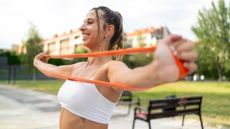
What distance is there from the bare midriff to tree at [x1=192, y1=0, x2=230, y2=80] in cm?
5912

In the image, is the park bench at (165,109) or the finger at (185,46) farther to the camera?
the park bench at (165,109)

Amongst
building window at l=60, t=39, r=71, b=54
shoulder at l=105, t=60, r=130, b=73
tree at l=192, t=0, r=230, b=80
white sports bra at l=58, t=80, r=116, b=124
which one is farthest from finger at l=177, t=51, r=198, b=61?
building window at l=60, t=39, r=71, b=54

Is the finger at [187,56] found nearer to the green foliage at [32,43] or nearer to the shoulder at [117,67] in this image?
the shoulder at [117,67]

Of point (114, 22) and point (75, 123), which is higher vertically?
point (114, 22)

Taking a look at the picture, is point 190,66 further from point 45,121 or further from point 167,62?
point 45,121

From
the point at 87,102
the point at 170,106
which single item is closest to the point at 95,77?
the point at 87,102

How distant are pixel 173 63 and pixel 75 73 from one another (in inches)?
46.1

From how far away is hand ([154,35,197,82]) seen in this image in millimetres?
1112

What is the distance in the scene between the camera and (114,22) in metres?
2.09

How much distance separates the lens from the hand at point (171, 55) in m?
1.11

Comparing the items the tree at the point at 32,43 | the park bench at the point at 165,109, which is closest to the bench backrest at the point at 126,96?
the park bench at the point at 165,109

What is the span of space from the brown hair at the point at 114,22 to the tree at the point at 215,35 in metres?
59.0

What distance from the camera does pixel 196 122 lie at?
12477mm

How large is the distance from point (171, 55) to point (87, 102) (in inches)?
34.6
